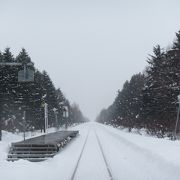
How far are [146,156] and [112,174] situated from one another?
2958mm

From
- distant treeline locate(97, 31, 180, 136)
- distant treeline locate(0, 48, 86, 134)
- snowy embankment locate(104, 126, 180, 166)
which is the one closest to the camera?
snowy embankment locate(104, 126, 180, 166)

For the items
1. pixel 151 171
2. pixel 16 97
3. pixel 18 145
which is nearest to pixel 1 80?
pixel 16 97

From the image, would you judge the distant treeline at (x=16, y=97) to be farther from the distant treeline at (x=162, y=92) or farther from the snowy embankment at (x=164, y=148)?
the snowy embankment at (x=164, y=148)

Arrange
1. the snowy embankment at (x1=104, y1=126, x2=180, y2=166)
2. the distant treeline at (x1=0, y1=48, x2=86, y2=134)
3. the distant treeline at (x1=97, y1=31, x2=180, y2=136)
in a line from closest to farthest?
the snowy embankment at (x1=104, y1=126, x2=180, y2=166) < the distant treeline at (x1=97, y1=31, x2=180, y2=136) < the distant treeline at (x1=0, y1=48, x2=86, y2=134)

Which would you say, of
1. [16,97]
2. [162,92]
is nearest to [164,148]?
[162,92]

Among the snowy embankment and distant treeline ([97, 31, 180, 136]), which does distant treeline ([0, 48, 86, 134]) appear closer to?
distant treeline ([97, 31, 180, 136])

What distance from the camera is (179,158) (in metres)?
14.4

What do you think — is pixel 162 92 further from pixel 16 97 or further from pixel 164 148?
pixel 164 148

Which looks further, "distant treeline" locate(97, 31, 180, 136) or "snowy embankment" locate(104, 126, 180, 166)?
"distant treeline" locate(97, 31, 180, 136)

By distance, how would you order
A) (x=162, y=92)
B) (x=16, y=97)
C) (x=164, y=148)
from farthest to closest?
(x=16, y=97) → (x=162, y=92) → (x=164, y=148)

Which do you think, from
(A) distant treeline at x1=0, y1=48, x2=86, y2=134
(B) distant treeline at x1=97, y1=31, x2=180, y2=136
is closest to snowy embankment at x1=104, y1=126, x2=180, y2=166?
(B) distant treeline at x1=97, y1=31, x2=180, y2=136

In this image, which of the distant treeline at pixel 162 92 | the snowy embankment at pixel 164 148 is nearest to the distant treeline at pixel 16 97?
the distant treeline at pixel 162 92

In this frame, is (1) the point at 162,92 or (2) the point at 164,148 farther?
(1) the point at 162,92

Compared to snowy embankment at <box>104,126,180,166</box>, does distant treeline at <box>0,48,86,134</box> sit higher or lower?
higher
